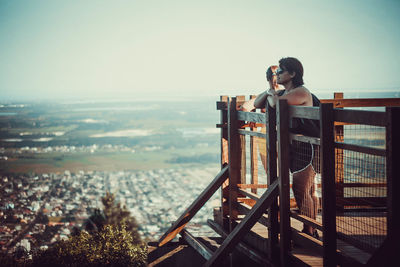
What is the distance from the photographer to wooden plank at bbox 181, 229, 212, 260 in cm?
611

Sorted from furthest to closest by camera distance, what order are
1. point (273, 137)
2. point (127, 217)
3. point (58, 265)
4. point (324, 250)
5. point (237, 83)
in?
point (237, 83), point (127, 217), point (58, 265), point (273, 137), point (324, 250)

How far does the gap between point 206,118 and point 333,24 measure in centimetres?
5592

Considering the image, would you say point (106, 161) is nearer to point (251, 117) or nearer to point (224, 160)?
point (224, 160)

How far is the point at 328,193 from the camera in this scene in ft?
12.4

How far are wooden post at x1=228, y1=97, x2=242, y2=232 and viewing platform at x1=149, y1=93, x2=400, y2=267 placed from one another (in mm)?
13

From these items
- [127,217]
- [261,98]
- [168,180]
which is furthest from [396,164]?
[168,180]

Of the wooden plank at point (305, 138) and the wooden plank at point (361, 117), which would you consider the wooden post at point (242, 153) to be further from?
the wooden plank at point (361, 117)

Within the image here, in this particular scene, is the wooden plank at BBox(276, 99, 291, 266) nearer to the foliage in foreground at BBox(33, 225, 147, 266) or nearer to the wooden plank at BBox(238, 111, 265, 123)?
the wooden plank at BBox(238, 111, 265, 123)

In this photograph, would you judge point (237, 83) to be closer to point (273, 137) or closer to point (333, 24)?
point (333, 24)

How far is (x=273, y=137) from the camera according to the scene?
4.67m

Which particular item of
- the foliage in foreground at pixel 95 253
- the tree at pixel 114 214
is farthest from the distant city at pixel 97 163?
the foliage in foreground at pixel 95 253

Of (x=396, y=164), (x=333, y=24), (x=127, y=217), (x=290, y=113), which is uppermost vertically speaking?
(x=333, y=24)

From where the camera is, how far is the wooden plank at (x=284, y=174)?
4.38 metres

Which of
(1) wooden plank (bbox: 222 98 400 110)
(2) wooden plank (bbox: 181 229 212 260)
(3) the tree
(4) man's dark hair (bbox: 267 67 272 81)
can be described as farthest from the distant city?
(4) man's dark hair (bbox: 267 67 272 81)
